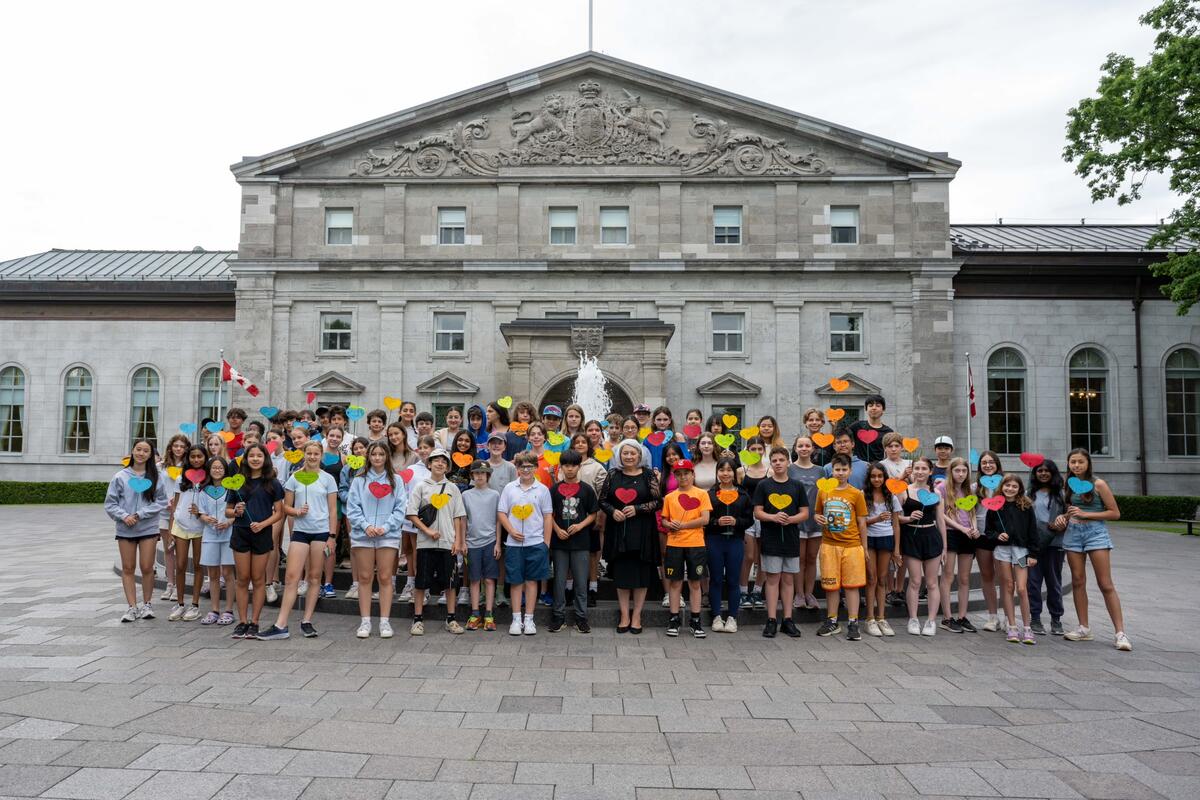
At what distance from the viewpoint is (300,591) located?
10.1 meters

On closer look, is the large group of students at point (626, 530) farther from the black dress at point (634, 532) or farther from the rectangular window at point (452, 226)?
the rectangular window at point (452, 226)

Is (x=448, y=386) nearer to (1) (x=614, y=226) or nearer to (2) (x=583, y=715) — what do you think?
(1) (x=614, y=226)

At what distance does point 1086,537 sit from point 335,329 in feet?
80.6

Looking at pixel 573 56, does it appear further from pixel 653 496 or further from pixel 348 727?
pixel 348 727

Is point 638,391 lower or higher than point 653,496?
higher

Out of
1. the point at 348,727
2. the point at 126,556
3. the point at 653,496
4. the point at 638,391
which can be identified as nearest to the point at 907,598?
the point at 653,496

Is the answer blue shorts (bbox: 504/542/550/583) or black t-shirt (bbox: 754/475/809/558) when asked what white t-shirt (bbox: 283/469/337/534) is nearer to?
blue shorts (bbox: 504/542/550/583)

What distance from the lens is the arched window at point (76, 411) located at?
29.8 meters

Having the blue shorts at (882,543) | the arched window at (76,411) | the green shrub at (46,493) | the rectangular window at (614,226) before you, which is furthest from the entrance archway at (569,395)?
the arched window at (76,411)

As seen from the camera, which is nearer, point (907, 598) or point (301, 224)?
point (907, 598)

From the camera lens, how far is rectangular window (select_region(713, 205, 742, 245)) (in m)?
27.2

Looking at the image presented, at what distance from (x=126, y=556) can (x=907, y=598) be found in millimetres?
9679

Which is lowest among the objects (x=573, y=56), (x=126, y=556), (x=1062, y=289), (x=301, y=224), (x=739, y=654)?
(x=739, y=654)

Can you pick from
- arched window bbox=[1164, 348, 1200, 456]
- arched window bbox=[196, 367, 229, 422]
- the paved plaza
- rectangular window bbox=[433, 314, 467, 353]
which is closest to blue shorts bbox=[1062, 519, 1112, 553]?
the paved plaza
